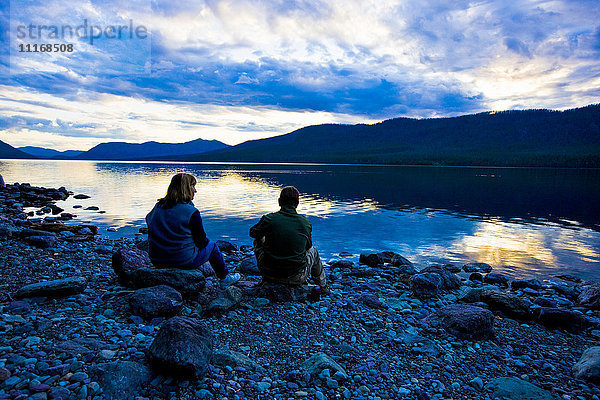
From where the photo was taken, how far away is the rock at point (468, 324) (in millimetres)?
6941

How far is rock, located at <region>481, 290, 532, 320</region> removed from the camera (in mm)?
8375

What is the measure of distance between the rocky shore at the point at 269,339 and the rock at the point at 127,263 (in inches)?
1.4

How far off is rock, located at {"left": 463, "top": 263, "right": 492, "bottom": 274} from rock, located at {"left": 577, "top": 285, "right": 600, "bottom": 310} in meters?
3.52

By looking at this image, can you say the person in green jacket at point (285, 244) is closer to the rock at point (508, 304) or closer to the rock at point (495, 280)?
the rock at point (508, 304)

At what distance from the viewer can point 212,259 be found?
859 cm

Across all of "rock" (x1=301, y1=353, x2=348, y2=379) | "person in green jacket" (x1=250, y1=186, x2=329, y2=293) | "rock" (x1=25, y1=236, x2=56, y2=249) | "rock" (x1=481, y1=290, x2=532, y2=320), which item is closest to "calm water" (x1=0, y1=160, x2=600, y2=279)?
"rock" (x1=481, y1=290, x2=532, y2=320)

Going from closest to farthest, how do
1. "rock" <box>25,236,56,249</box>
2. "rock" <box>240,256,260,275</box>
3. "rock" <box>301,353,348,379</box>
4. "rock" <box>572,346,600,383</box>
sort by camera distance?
"rock" <box>301,353,348,379</box> → "rock" <box>572,346,600,383</box> → "rock" <box>240,256,260,275</box> → "rock" <box>25,236,56,249</box>

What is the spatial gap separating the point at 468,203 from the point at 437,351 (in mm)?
32351

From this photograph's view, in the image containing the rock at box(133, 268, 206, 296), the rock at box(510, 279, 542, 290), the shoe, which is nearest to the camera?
the rock at box(133, 268, 206, 296)

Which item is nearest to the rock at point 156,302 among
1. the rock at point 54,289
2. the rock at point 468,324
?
the rock at point 54,289

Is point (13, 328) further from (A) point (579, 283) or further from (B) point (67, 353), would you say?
(A) point (579, 283)

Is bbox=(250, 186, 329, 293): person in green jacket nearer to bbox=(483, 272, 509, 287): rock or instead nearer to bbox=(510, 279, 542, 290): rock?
bbox=(483, 272, 509, 287): rock

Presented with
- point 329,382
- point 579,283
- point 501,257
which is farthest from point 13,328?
point 501,257

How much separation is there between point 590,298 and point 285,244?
9.20 m
